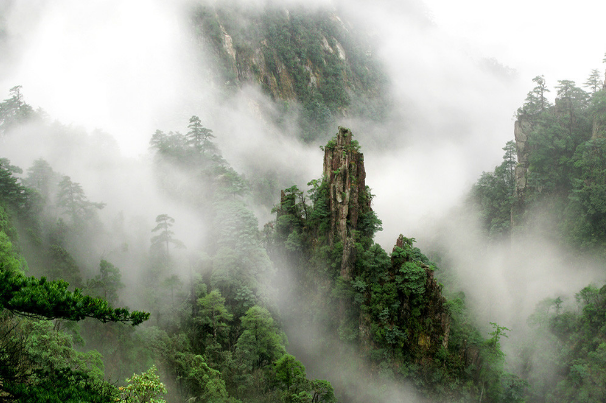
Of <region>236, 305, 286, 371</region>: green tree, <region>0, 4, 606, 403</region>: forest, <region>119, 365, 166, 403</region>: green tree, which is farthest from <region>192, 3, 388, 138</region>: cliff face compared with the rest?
<region>119, 365, 166, 403</region>: green tree

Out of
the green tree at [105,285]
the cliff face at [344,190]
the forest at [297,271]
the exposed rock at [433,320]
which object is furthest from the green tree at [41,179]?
the exposed rock at [433,320]

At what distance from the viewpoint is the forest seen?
35.3 metres

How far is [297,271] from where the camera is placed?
167 ft

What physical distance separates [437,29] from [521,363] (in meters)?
155

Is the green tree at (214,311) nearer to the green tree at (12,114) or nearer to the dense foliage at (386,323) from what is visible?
the dense foliage at (386,323)

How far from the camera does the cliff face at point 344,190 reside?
1802 inches

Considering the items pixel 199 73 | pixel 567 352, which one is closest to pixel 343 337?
pixel 567 352

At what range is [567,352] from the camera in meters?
43.3

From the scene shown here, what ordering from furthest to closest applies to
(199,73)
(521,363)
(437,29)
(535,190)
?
1. (437,29)
2. (199,73)
3. (535,190)
4. (521,363)

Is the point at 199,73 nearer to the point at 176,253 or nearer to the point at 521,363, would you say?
the point at 176,253

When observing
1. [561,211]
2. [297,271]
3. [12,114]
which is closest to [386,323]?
[297,271]

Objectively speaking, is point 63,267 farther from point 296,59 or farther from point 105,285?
point 296,59

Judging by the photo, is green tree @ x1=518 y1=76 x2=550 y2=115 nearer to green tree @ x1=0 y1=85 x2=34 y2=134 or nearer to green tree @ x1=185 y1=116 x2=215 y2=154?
green tree @ x1=185 y1=116 x2=215 y2=154

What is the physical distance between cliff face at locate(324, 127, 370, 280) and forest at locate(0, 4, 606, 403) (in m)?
0.19
